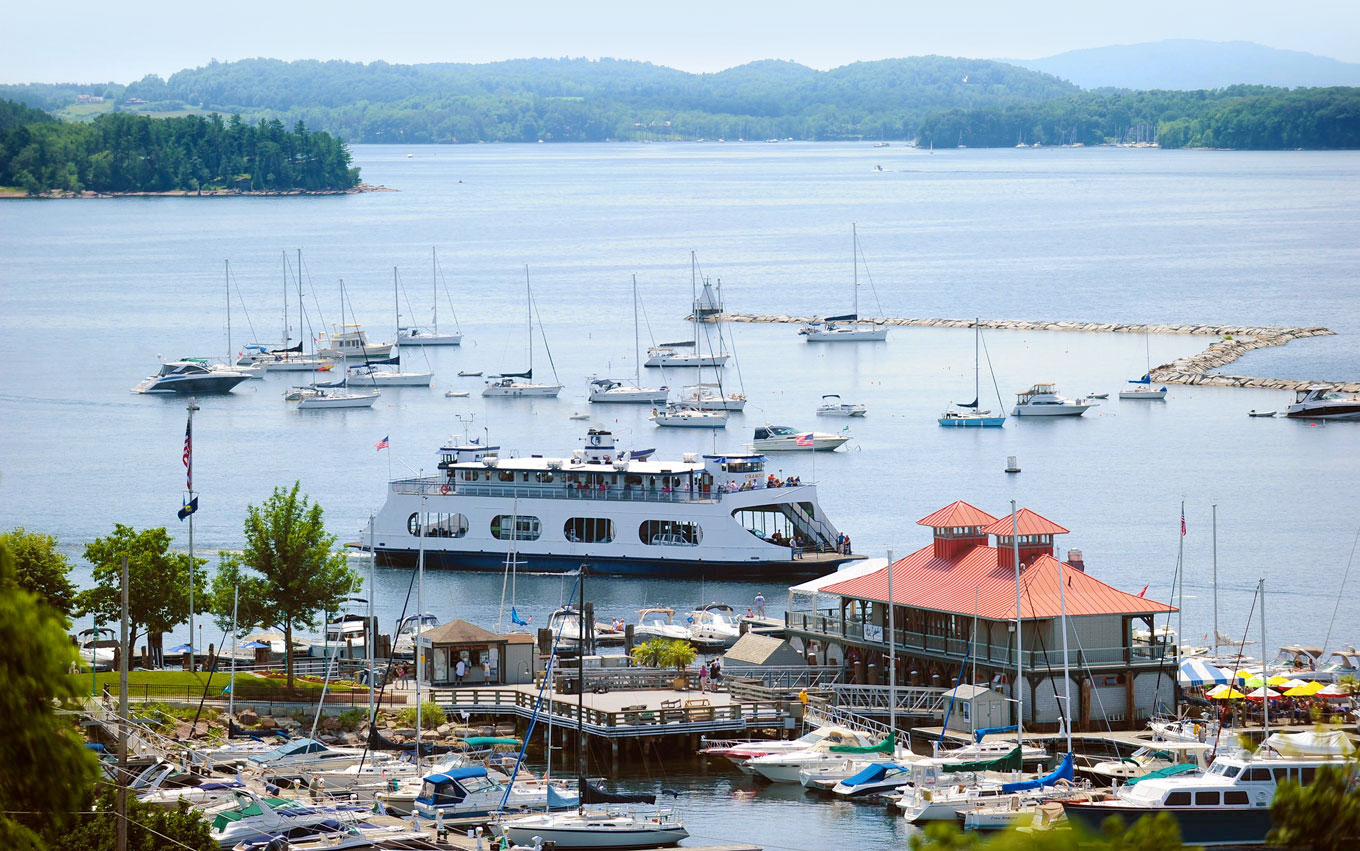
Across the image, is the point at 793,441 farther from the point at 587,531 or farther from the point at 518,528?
the point at 518,528

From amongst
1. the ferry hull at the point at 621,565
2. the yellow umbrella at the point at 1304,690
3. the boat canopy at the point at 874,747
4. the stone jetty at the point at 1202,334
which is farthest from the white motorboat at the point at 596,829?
the stone jetty at the point at 1202,334

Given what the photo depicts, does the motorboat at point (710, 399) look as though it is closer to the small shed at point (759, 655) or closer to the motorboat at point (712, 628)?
the motorboat at point (712, 628)

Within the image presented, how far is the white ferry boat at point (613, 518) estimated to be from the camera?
223ft

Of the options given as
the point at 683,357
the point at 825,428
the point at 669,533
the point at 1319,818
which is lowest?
the point at 825,428

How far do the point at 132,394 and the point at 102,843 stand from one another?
95.6m

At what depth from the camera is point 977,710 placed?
139 ft

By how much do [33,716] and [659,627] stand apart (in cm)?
4187

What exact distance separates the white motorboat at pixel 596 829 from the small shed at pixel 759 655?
39.8 feet

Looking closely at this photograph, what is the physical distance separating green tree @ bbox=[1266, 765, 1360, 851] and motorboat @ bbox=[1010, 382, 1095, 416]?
93.5 meters

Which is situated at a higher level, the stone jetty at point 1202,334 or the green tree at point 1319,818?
the green tree at point 1319,818

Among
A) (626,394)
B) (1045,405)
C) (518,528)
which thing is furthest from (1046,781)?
(626,394)

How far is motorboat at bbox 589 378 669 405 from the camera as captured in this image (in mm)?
111000

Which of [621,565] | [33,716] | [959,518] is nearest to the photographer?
[33,716]

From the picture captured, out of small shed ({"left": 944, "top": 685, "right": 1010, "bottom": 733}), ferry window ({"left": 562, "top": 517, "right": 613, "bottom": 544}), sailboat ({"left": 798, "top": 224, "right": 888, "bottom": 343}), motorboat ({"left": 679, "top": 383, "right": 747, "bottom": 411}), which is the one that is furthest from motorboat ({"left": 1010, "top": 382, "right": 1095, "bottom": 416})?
small shed ({"left": 944, "top": 685, "right": 1010, "bottom": 733})
